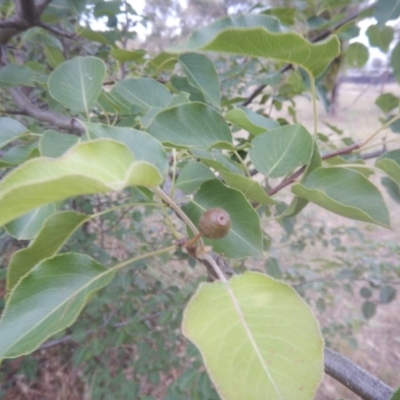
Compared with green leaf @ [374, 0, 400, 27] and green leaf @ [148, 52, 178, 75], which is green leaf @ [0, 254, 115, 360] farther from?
green leaf @ [374, 0, 400, 27]

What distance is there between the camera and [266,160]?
0.57 m

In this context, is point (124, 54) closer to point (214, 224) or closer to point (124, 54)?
point (124, 54)

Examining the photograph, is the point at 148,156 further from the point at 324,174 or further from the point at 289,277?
the point at 289,277

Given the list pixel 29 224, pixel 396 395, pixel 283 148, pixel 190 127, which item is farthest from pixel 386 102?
pixel 29 224

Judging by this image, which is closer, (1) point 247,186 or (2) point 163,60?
(1) point 247,186

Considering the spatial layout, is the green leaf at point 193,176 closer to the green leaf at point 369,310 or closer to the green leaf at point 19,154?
the green leaf at point 19,154

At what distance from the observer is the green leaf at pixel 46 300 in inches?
16.7

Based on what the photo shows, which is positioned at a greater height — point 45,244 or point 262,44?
point 262,44

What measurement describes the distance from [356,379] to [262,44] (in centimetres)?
43

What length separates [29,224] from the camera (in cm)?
52

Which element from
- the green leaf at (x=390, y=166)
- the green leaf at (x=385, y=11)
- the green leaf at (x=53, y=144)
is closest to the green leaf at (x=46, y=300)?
the green leaf at (x=53, y=144)

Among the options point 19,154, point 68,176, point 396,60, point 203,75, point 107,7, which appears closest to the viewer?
point 68,176

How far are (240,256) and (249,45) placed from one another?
27 centimetres

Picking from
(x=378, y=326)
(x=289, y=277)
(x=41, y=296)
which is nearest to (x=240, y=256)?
(x=41, y=296)
